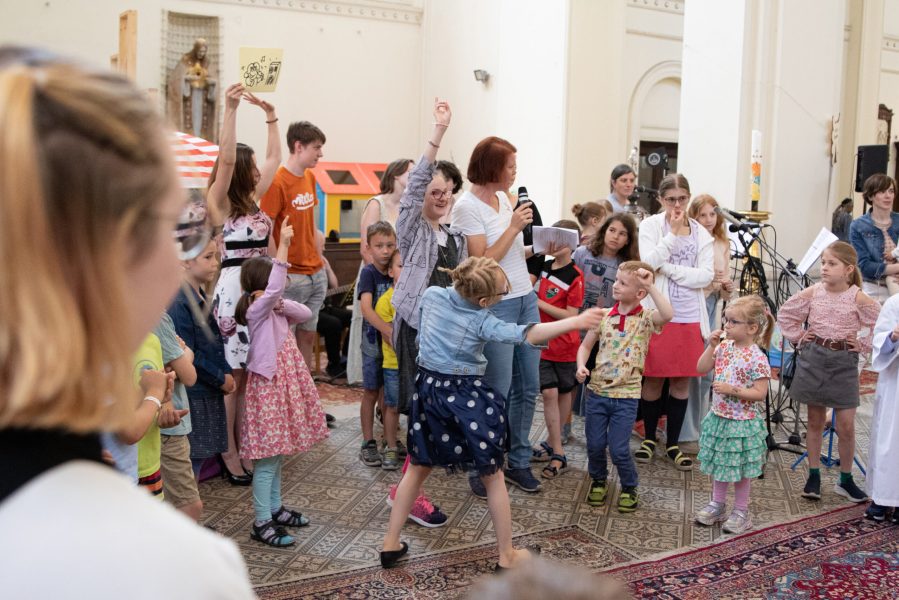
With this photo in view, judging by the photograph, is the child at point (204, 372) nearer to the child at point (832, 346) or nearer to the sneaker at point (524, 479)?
the sneaker at point (524, 479)

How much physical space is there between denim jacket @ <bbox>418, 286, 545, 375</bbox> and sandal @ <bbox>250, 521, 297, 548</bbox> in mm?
1006

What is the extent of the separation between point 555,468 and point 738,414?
3.96 ft

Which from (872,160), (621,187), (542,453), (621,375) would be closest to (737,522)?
(621,375)

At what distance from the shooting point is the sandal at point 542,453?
540 centimetres

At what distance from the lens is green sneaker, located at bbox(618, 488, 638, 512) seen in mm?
4543

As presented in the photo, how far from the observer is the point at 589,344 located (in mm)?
4492

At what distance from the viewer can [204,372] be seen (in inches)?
170

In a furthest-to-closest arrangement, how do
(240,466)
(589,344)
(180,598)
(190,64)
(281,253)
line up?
(190,64) → (240,466) → (589,344) → (281,253) → (180,598)

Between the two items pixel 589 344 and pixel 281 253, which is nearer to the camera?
pixel 281 253

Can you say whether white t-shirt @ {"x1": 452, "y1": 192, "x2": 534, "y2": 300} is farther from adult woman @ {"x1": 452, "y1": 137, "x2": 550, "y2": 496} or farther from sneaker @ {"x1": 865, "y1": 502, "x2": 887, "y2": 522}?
sneaker @ {"x1": 865, "y1": 502, "x2": 887, "y2": 522}

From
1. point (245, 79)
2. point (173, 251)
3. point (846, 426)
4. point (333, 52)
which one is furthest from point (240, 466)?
point (333, 52)

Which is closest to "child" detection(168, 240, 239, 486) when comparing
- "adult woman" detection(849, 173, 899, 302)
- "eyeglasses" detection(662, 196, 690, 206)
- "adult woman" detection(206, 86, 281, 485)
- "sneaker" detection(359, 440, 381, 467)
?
"adult woman" detection(206, 86, 281, 485)

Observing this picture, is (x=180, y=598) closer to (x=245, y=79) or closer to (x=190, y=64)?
(x=245, y=79)

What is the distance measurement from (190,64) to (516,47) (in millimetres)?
3930
